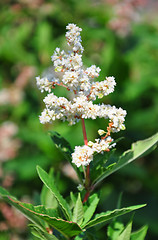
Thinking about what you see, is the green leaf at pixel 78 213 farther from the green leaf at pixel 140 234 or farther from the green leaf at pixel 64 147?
the green leaf at pixel 140 234

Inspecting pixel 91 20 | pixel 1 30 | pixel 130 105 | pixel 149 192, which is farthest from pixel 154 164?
pixel 1 30

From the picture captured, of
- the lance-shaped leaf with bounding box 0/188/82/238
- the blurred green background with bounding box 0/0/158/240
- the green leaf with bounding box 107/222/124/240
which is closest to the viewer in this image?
the lance-shaped leaf with bounding box 0/188/82/238

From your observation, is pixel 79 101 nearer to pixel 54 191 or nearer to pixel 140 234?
pixel 54 191

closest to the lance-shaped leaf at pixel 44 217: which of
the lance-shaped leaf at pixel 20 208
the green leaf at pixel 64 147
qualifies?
the lance-shaped leaf at pixel 20 208

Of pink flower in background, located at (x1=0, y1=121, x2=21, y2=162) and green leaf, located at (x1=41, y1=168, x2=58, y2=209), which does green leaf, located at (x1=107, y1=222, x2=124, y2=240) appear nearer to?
green leaf, located at (x1=41, y1=168, x2=58, y2=209)

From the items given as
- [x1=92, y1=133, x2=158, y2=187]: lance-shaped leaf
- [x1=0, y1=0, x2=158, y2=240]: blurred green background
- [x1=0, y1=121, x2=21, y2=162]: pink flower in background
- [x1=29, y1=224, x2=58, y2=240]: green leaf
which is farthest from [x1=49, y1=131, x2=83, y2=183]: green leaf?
[x1=0, y1=121, x2=21, y2=162]: pink flower in background

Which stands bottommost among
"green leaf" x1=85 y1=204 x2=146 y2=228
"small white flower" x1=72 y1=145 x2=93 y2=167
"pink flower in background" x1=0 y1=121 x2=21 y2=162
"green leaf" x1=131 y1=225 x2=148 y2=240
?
"green leaf" x1=131 y1=225 x2=148 y2=240

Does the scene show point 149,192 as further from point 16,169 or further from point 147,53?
point 147,53
